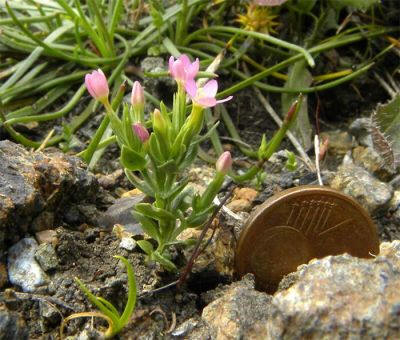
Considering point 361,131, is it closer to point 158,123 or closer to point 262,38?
point 262,38

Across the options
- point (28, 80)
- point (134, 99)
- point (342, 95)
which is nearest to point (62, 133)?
point (28, 80)

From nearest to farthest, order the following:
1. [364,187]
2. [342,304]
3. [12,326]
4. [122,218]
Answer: [342,304] < [12,326] < [122,218] < [364,187]

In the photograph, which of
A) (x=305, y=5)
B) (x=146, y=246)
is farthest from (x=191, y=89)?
(x=305, y=5)

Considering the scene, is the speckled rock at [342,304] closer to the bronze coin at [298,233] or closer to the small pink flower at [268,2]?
the bronze coin at [298,233]

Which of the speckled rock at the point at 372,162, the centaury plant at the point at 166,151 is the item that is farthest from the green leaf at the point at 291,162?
the centaury plant at the point at 166,151

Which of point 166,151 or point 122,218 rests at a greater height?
point 166,151

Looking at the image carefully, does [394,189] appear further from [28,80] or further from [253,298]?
[28,80]
